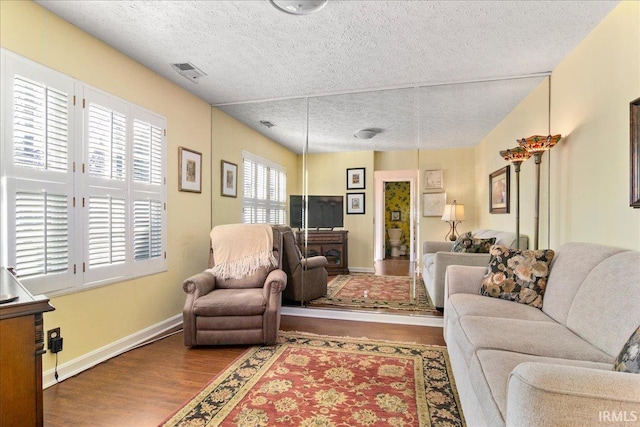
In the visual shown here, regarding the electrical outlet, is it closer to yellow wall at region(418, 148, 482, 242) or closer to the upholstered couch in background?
the upholstered couch in background

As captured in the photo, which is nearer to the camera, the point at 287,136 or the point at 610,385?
the point at 610,385

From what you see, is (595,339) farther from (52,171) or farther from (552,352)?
(52,171)

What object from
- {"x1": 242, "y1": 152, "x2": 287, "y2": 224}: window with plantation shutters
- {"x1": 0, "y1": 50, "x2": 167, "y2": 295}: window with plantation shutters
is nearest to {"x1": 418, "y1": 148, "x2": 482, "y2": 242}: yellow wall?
{"x1": 242, "y1": 152, "x2": 287, "y2": 224}: window with plantation shutters

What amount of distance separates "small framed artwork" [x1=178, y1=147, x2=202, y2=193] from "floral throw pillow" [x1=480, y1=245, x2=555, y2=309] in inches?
118

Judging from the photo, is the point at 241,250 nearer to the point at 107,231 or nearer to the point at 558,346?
the point at 107,231

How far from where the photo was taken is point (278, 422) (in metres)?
1.71

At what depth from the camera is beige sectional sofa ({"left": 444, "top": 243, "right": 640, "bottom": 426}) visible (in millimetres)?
840

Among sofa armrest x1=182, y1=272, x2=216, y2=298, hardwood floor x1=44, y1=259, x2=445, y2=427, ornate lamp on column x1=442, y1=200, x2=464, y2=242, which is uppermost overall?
ornate lamp on column x1=442, y1=200, x2=464, y2=242

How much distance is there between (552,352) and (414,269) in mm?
2403

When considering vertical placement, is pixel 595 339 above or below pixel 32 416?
above

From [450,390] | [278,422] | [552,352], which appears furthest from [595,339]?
[278,422]

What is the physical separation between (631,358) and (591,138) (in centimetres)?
184

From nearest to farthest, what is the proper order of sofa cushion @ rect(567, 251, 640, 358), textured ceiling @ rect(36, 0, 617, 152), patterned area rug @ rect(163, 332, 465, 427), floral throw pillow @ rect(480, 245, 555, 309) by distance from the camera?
1. sofa cushion @ rect(567, 251, 640, 358)
2. patterned area rug @ rect(163, 332, 465, 427)
3. textured ceiling @ rect(36, 0, 617, 152)
4. floral throw pillow @ rect(480, 245, 555, 309)

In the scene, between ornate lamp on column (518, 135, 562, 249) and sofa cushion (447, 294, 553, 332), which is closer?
sofa cushion (447, 294, 553, 332)
